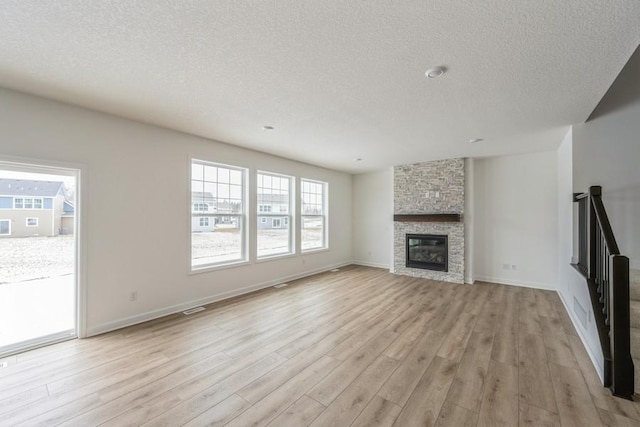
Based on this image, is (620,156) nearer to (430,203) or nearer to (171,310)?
(430,203)

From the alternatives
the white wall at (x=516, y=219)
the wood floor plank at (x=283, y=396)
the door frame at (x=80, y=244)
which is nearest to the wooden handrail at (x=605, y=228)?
the wood floor plank at (x=283, y=396)

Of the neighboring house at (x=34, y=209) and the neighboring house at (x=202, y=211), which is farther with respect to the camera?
the neighboring house at (x=202, y=211)

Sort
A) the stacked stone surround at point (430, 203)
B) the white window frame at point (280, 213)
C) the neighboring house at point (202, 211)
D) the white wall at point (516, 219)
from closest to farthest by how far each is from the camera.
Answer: the neighboring house at point (202, 211) → the white wall at point (516, 219) → the white window frame at point (280, 213) → the stacked stone surround at point (430, 203)

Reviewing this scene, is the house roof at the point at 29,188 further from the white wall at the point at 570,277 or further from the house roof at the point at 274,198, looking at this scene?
the white wall at the point at 570,277

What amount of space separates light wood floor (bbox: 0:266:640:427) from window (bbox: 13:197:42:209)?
1.50 m

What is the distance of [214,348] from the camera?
2.80 meters

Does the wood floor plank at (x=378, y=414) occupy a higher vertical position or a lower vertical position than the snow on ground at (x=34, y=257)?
lower

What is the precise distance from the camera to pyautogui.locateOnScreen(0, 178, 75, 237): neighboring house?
272 cm

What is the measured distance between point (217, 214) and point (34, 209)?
213 cm

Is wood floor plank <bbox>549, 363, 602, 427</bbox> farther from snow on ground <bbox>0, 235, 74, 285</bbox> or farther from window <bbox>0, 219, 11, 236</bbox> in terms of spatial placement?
window <bbox>0, 219, 11, 236</bbox>

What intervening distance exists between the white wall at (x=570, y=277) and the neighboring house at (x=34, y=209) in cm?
550

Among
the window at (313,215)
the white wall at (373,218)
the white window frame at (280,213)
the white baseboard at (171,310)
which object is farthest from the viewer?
the white wall at (373,218)

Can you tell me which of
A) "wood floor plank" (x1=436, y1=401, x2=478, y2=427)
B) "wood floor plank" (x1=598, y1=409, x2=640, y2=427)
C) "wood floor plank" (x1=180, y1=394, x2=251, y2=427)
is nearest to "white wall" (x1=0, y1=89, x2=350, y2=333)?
"wood floor plank" (x1=180, y1=394, x2=251, y2=427)

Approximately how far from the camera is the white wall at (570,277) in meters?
2.60
